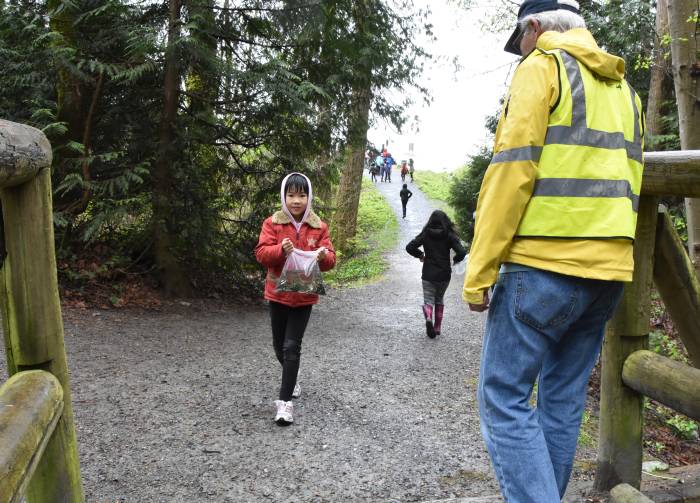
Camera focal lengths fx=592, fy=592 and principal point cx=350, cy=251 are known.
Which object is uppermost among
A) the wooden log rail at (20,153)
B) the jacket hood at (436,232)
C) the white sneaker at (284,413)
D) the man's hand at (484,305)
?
the wooden log rail at (20,153)

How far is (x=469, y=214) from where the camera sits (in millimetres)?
16875

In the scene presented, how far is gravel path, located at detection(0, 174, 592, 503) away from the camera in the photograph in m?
3.48

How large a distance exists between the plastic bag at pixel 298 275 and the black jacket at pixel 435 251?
3.74 m

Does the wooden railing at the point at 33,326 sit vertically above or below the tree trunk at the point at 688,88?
below

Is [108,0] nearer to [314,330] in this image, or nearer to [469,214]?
[314,330]

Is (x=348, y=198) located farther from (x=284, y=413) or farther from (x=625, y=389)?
(x=625, y=389)

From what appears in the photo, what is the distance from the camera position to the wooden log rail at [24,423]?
55.9 inches

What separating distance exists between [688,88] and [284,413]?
5.15 metres

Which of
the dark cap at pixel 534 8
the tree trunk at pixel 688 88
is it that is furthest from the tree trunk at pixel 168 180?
the dark cap at pixel 534 8

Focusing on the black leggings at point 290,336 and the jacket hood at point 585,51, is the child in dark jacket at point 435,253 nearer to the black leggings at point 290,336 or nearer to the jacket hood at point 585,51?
the black leggings at point 290,336

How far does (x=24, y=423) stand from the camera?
5.29 ft

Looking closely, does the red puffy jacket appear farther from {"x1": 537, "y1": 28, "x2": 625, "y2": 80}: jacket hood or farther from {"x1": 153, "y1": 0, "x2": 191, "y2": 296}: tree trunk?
{"x1": 153, "y1": 0, "x2": 191, "y2": 296}: tree trunk

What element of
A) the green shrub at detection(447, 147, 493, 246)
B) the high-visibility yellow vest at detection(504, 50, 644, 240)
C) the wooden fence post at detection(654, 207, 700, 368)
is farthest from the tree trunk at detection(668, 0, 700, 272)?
the green shrub at detection(447, 147, 493, 246)

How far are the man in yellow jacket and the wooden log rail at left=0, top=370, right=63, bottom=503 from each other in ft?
4.88
